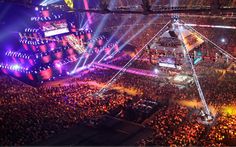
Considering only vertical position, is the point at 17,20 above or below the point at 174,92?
above

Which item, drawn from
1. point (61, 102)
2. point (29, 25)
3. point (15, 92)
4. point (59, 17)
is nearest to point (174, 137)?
point (61, 102)

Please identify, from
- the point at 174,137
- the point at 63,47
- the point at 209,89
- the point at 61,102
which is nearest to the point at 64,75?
the point at 63,47

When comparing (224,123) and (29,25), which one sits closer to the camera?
(224,123)

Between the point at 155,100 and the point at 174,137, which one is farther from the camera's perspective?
the point at 155,100

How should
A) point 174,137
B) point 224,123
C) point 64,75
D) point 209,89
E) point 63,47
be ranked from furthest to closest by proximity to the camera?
point 63,47 < point 64,75 < point 209,89 < point 224,123 < point 174,137

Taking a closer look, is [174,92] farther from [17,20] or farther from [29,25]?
[17,20]

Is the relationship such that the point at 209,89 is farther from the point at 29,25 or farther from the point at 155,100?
the point at 29,25

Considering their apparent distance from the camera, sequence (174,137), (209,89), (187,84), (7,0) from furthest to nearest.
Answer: (187,84)
(209,89)
(174,137)
(7,0)

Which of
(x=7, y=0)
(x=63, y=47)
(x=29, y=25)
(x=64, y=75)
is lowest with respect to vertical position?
(x=64, y=75)

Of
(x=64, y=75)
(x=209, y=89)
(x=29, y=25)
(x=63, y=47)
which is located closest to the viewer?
(x=209, y=89)
